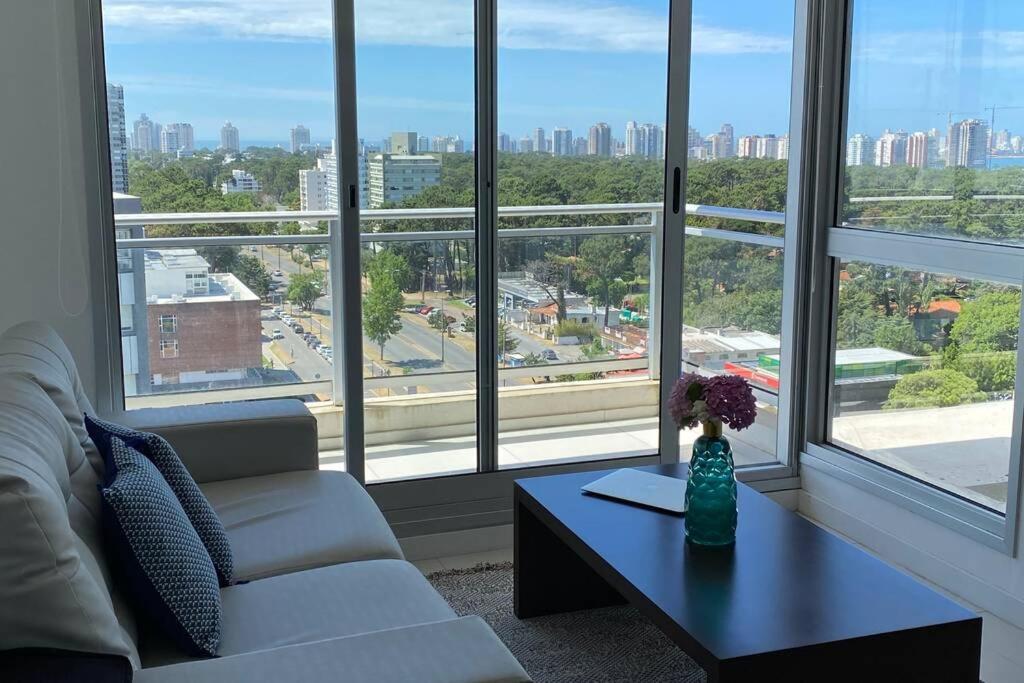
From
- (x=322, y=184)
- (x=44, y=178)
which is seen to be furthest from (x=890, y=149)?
(x=44, y=178)

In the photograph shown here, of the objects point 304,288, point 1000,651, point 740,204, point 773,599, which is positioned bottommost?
point 1000,651

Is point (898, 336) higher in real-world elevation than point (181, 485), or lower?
higher

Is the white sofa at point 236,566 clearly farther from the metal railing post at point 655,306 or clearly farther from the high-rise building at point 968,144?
the high-rise building at point 968,144

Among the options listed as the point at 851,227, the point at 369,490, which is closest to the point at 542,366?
the point at 369,490

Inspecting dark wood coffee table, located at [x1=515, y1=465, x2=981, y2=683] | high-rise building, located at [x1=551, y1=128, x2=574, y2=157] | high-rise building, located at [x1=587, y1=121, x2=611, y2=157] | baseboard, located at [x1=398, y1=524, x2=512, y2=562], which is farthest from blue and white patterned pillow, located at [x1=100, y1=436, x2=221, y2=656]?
high-rise building, located at [x1=587, y1=121, x2=611, y2=157]

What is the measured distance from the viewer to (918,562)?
358 cm

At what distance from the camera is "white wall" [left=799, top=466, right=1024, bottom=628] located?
323cm

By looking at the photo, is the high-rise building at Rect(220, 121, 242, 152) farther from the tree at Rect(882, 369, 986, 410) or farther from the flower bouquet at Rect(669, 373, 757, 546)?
the tree at Rect(882, 369, 986, 410)

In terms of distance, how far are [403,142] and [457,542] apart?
1.44 metres

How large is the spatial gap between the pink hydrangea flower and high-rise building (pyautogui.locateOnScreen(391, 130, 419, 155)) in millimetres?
1520

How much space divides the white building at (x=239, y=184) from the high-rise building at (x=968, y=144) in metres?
2.34

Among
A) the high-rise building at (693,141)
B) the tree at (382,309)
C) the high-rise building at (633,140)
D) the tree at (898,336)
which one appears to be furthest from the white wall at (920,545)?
the tree at (382,309)

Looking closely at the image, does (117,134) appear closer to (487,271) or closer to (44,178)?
(44,178)

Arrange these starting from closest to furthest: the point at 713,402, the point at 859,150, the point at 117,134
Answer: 1. the point at 713,402
2. the point at 117,134
3. the point at 859,150
